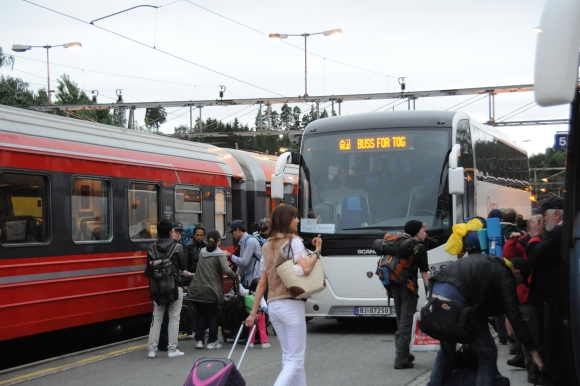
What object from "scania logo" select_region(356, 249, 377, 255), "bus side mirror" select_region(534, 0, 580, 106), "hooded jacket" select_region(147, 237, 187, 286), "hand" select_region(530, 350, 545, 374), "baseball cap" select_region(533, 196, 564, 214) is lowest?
"hand" select_region(530, 350, 545, 374)

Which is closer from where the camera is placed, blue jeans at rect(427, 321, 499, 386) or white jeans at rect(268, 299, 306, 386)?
blue jeans at rect(427, 321, 499, 386)

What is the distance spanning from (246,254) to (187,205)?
3.08 metres

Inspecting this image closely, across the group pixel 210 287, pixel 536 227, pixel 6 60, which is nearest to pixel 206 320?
pixel 210 287

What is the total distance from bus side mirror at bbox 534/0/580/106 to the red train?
777cm

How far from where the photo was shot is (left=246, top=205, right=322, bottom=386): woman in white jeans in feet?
22.4

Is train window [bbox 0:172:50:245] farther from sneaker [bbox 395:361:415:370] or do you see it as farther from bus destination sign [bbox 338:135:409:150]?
sneaker [bbox 395:361:415:370]

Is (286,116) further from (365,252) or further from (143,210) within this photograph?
(365,252)

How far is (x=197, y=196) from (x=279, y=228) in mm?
8781

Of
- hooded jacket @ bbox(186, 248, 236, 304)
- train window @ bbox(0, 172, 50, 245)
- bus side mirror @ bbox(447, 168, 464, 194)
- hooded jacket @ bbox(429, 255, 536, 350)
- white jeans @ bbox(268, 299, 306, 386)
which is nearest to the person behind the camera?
hooded jacket @ bbox(429, 255, 536, 350)

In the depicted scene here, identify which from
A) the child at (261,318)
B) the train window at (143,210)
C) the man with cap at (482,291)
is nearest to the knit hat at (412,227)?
the child at (261,318)

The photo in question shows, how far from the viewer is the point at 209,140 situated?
67688 millimetres

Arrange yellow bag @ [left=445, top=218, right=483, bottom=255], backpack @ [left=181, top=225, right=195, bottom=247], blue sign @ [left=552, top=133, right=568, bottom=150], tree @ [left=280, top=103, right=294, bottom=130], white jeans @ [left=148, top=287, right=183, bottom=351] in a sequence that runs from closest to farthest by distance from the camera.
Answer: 1. blue sign @ [left=552, top=133, right=568, bottom=150]
2. yellow bag @ [left=445, top=218, right=483, bottom=255]
3. white jeans @ [left=148, top=287, right=183, bottom=351]
4. backpack @ [left=181, top=225, right=195, bottom=247]
5. tree @ [left=280, top=103, right=294, bottom=130]

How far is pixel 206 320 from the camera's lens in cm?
1191

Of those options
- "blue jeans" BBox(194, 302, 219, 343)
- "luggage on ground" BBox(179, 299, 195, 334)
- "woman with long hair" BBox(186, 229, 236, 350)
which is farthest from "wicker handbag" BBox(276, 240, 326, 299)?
"luggage on ground" BBox(179, 299, 195, 334)
